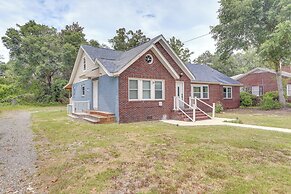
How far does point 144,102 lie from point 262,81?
25.1 metres

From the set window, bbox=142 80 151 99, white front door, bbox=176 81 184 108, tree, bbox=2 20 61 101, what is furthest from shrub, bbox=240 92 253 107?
tree, bbox=2 20 61 101

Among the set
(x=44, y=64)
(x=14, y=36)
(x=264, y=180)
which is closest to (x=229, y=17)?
(x=264, y=180)

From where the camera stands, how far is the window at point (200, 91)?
1832cm

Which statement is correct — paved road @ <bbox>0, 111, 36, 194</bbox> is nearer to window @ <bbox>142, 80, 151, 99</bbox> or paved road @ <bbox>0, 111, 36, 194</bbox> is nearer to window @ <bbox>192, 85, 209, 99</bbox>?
window @ <bbox>142, 80, 151, 99</bbox>

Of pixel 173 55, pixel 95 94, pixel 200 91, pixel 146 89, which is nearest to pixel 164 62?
pixel 173 55

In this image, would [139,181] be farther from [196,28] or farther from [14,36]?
[14,36]

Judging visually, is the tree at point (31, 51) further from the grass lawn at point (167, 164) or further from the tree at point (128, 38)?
the grass lawn at point (167, 164)

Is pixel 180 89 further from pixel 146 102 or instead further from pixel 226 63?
pixel 226 63

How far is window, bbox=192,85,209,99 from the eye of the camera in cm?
1832

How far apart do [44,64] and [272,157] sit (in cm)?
2978

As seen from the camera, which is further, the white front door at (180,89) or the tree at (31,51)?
the tree at (31,51)

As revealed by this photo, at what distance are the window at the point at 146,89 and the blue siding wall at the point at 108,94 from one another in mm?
1806

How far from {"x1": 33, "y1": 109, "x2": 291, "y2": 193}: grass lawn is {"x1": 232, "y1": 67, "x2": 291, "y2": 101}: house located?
25.1 metres

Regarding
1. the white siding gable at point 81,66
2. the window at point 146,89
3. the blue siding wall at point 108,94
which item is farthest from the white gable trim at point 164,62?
the white siding gable at point 81,66
